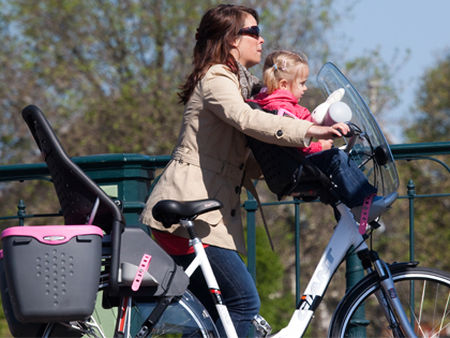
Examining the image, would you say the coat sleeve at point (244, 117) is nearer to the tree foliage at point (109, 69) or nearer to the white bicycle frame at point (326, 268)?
the white bicycle frame at point (326, 268)

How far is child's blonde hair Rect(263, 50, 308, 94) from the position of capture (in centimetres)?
321

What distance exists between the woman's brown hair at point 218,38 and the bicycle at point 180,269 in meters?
0.38

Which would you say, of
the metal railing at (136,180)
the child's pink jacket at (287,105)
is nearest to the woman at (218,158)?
the child's pink jacket at (287,105)

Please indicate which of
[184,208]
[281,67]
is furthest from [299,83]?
[184,208]

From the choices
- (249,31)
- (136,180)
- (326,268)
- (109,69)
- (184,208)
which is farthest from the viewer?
(109,69)

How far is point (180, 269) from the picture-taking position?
3.05 meters

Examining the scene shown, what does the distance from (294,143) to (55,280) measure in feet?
3.16

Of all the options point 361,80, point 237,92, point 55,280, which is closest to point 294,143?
point 237,92

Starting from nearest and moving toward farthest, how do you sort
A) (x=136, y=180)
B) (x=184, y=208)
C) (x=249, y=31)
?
1. (x=184, y=208)
2. (x=249, y=31)
3. (x=136, y=180)

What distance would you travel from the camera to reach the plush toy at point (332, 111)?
116 inches

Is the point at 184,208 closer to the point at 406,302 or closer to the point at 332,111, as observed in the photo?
the point at 332,111

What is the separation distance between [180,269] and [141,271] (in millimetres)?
160

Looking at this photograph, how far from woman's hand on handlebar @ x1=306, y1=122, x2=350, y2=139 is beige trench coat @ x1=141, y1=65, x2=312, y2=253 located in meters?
0.28

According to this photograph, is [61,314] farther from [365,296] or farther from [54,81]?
[54,81]
